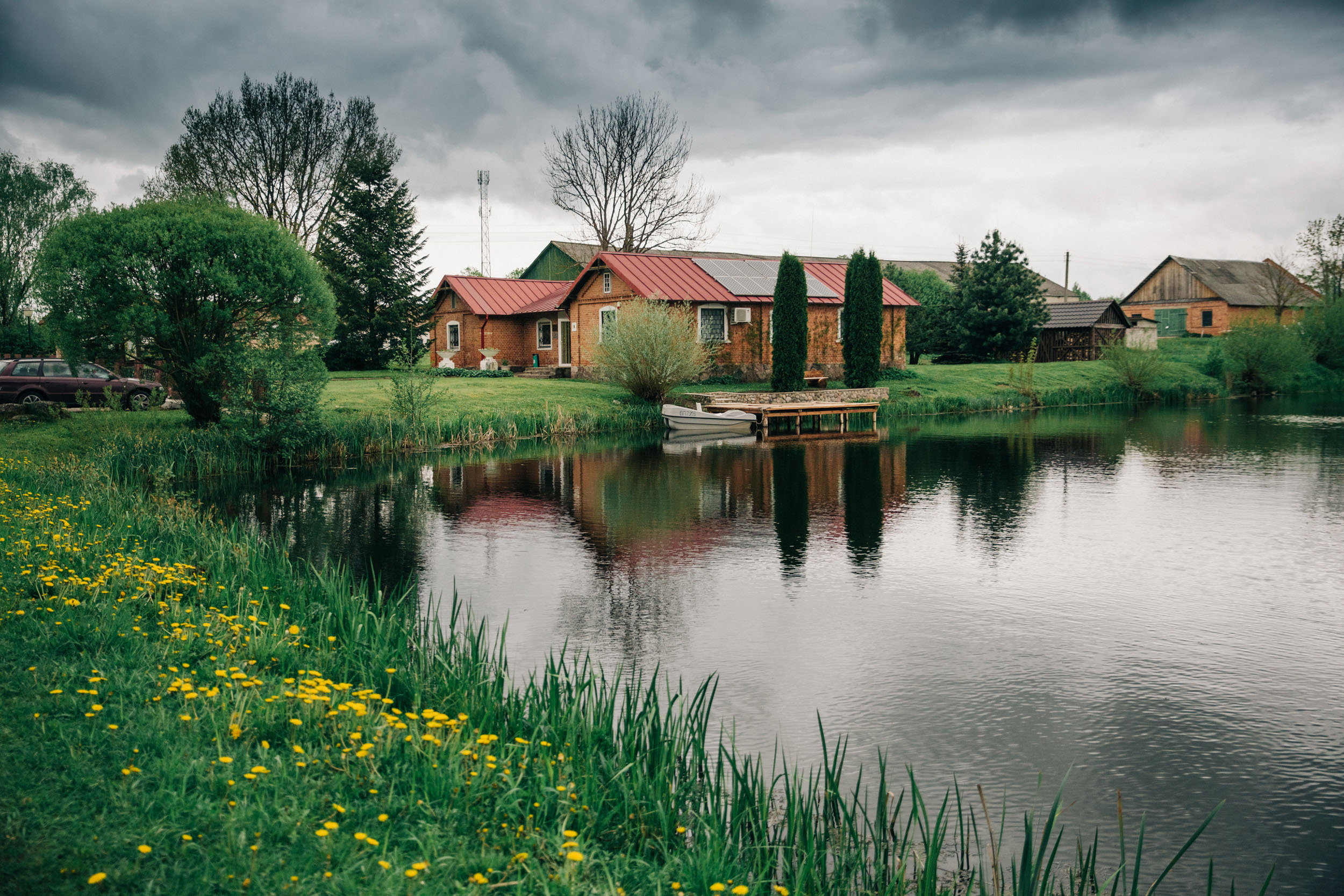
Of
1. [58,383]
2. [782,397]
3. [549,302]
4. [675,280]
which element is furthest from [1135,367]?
[58,383]

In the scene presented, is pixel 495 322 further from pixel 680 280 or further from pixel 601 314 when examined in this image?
pixel 680 280

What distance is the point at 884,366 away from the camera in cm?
3909

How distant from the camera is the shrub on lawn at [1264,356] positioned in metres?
42.7

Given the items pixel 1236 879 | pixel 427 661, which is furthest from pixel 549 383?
pixel 1236 879

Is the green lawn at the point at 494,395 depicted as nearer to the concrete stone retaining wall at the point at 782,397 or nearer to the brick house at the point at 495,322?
the concrete stone retaining wall at the point at 782,397

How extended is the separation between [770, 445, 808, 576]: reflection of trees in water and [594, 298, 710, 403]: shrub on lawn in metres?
6.06

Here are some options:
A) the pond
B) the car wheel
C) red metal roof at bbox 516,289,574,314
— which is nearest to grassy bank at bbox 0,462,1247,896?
the pond

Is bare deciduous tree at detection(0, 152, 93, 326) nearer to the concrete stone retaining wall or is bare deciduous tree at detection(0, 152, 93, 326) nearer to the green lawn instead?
the green lawn

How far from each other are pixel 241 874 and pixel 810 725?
392cm

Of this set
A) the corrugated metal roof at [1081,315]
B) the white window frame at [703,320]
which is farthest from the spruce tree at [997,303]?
the white window frame at [703,320]

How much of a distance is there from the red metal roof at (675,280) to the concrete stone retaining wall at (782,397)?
5.44m

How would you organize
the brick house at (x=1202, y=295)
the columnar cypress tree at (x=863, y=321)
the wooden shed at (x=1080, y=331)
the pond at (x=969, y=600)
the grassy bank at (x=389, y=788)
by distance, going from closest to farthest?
the grassy bank at (x=389, y=788) → the pond at (x=969, y=600) → the columnar cypress tree at (x=863, y=321) → the wooden shed at (x=1080, y=331) → the brick house at (x=1202, y=295)

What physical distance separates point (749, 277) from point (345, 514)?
26869 millimetres

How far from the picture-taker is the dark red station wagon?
24656mm
